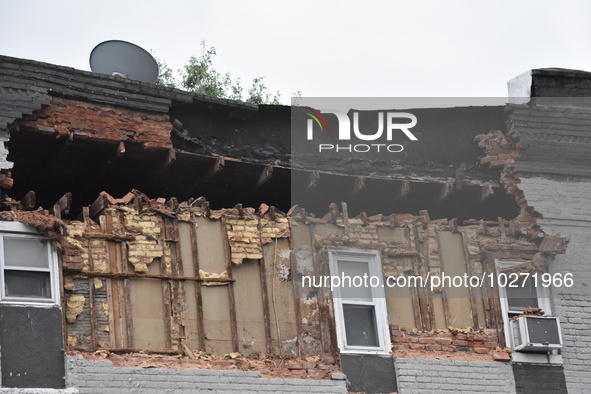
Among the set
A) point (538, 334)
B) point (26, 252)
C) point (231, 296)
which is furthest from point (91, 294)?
point (538, 334)

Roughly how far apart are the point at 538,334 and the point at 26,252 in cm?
745

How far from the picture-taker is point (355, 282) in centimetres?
1780

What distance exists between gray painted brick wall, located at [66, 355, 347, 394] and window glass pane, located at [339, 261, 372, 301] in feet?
4.86

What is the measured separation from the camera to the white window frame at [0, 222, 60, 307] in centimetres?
1538

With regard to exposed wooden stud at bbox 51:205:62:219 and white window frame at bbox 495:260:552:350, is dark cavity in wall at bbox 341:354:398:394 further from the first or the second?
exposed wooden stud at bbox 51:205:62:219

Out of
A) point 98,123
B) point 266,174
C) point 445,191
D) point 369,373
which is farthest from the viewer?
point 445,191

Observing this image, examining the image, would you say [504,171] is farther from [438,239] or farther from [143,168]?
[143,168]

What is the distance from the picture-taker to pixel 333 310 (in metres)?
17.3

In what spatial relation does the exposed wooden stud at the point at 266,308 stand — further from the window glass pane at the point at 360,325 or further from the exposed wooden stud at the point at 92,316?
the exposed wooden stud at the point at 92,316

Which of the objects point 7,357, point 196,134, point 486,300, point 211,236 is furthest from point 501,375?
point 7,357

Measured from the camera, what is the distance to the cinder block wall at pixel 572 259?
59.0ft

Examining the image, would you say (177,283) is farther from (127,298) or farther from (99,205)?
(99,205)

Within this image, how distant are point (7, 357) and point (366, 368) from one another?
509cm

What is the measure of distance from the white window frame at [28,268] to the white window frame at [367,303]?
13.5 ft
